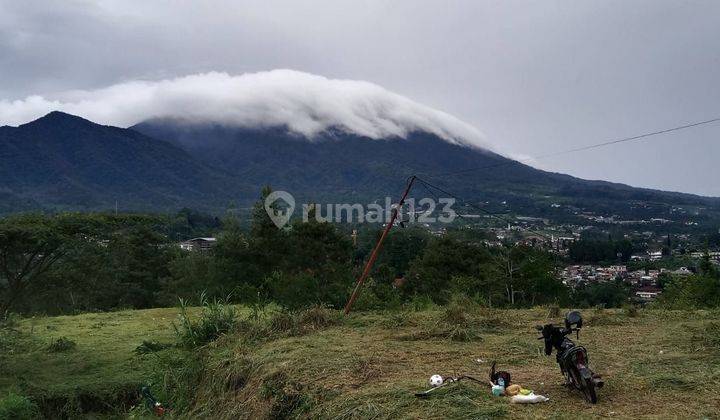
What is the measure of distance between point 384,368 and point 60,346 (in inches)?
268

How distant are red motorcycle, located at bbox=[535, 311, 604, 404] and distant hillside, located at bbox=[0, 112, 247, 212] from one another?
86.6 metres

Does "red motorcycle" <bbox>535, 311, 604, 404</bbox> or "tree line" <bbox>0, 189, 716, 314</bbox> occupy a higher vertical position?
"red motorcycle" <bbox>535, 311, 604, 404</bbox>

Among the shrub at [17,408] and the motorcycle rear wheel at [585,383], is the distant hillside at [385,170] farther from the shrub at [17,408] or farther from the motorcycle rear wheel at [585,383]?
the motorcycle rear wheel at [585,383]

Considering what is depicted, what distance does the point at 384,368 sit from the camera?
5566 mm

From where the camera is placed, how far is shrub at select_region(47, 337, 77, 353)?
9.52 meters

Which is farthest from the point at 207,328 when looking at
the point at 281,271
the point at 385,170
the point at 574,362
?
the point at 385,170

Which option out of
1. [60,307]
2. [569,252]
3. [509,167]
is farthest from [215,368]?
[509,167]

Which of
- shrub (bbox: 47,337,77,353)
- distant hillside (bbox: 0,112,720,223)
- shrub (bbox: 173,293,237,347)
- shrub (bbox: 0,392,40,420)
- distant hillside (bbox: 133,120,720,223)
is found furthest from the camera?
distant hillside (bbox: 0,112,720,223)

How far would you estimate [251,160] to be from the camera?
138m

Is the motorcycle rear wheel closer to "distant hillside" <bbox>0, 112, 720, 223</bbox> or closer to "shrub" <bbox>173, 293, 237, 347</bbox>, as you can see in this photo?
"shrub" <bbox>173, 293, 237, 347</bbox>

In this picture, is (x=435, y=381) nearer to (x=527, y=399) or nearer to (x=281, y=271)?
(x=527, y=399)

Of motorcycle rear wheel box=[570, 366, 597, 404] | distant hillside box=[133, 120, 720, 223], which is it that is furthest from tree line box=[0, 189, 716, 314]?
distant hillside box=[133, 120, 720, 223]

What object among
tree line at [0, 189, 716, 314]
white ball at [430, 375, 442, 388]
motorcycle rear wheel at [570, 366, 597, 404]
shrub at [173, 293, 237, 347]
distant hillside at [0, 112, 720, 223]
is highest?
distant hillside at [0, 112, 720, 223]

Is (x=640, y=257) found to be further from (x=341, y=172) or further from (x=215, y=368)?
(x=341, y=172)
